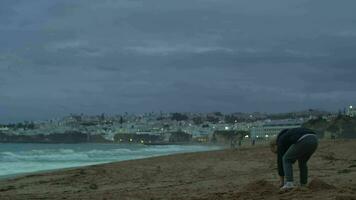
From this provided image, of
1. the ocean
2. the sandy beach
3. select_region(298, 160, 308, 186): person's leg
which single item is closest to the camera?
the sandy beach

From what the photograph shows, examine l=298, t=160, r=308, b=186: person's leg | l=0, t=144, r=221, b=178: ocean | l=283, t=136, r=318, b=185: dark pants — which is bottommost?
l=0, t=144, r=221, b=178: ocean

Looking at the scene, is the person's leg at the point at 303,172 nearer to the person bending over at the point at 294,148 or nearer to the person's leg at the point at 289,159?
the person bending over at the point at 294,148

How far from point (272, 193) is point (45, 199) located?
4.16 metres

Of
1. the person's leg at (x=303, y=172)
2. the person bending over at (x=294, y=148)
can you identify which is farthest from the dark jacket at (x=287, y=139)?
the person's leg at (x=303, y=172)

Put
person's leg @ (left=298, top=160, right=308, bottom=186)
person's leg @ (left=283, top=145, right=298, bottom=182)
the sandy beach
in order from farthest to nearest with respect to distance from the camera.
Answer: person's leg @ (left=298, top=160, right=308, bottom=186), person's leg @ (left=283, top=145, right=298, bottom=182), the sandy beach

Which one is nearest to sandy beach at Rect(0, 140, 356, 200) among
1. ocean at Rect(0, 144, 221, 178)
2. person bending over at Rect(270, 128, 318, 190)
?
person bending over at Rect(270, 128, 318, 190)

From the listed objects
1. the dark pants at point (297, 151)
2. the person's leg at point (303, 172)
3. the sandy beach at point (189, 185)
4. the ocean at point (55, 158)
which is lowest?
the ocean at point (55, 158)

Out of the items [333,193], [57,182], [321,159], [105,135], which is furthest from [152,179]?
[105,135]

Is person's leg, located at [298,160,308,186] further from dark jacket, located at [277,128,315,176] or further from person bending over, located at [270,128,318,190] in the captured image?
dark jacket, located at [277,128,315,176]

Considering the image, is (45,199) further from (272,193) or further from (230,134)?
(230,134)

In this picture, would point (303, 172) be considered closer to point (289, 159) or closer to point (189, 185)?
point (289, 159)

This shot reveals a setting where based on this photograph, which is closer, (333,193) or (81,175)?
(333,193)

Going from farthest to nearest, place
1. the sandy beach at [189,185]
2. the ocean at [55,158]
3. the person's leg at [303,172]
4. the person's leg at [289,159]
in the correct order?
the ocean at [55,158] < the person's leg at [303,172] < the person's leg at [289,159] < the sandy beach at [189,185]

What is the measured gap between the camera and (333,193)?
295 inches
